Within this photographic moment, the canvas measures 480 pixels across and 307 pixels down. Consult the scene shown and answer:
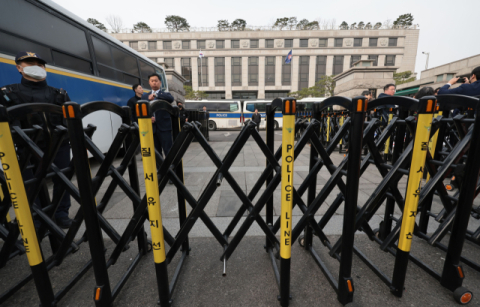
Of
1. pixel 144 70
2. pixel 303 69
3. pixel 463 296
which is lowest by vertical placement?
pixel 463 296

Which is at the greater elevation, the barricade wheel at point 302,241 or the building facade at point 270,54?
the building facade at point 270,54

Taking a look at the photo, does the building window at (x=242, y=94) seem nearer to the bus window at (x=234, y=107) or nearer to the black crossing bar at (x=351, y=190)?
the bus window at (x=234, y=107)

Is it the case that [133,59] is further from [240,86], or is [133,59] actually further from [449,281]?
[240,86]

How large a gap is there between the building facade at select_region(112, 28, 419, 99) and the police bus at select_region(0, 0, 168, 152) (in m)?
37.6

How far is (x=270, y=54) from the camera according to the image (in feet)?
138

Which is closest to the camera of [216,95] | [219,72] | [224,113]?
[224,113]

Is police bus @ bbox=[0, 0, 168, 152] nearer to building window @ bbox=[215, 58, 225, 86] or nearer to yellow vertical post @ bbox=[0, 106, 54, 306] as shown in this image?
yellow vertical post @ bbox=[0, 106, 54, 306]

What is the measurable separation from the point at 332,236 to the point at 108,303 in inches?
83.8

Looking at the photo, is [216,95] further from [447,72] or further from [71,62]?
[71,62]

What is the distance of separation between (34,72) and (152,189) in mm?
2440

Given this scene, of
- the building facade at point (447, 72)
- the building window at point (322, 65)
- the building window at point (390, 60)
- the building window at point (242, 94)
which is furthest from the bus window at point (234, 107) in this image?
the building window at point (390, 60)

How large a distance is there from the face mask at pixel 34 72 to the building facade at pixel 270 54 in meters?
41.3

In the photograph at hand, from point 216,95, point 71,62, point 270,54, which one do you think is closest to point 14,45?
point 71,62

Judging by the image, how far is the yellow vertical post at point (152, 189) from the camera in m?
1.28
